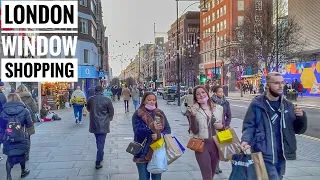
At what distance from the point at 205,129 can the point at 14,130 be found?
3475 mm

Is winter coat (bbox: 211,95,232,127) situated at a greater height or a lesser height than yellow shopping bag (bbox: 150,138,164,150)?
greater

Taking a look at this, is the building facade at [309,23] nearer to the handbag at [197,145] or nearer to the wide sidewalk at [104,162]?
the wide sidewalk at [104,162]

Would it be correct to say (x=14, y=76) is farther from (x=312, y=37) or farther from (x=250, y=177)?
(x=312, y=37)

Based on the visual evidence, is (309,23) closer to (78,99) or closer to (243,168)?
(78,99)

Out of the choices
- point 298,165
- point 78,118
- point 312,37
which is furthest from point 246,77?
point 298,165

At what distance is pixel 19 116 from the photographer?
20.4 ft

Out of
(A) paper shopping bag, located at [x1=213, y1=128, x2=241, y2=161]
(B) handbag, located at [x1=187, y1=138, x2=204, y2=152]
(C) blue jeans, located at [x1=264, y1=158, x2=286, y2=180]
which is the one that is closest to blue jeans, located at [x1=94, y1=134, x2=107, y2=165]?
(B) handbag, located at [x1=187, y1=138, x2=204, y2=152]

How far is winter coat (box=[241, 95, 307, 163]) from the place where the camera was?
376cm

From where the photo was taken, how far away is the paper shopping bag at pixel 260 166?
3604 millimetres

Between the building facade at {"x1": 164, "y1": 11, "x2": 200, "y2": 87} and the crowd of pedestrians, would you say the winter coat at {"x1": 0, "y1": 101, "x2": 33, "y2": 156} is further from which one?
the building facade at {"x1": 164, "y1": 11, "x2": 200, "y2": 87}

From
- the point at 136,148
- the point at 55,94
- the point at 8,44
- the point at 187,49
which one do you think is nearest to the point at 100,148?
the point at 136,148

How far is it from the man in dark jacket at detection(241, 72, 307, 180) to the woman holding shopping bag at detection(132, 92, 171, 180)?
1284 millimetres

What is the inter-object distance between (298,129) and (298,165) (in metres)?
3.58

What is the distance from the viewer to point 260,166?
3.62 m
